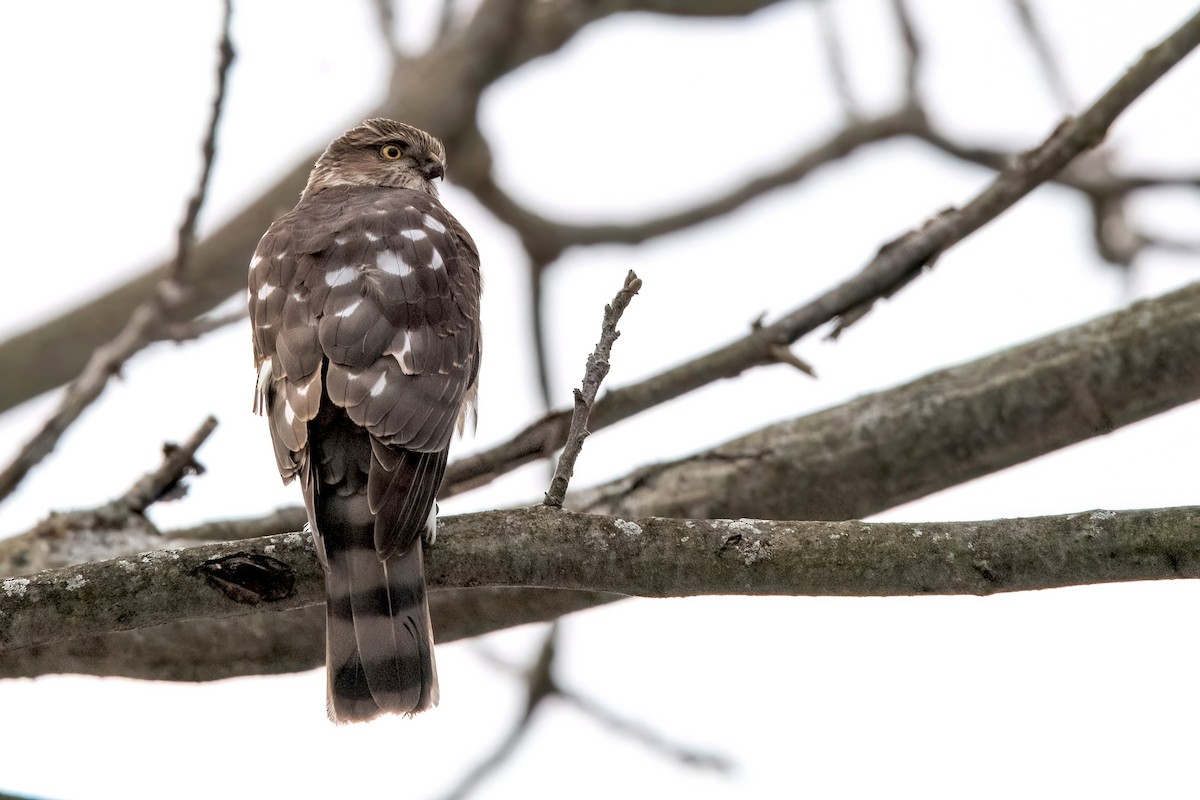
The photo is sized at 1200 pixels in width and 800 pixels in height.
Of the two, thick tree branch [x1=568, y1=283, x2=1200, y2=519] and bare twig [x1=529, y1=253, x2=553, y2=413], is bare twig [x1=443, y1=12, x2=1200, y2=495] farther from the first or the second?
bare twig [x1=529, y1=253, x2=553, y2=413]

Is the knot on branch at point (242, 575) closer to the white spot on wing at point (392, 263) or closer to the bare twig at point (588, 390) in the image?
the bare twig at point (588, 390)

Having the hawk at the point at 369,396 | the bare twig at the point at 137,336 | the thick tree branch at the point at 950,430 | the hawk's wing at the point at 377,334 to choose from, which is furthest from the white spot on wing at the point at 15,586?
the thick tree branch at the point at 950,430

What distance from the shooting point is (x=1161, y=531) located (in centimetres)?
334

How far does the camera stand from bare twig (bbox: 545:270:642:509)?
370cm

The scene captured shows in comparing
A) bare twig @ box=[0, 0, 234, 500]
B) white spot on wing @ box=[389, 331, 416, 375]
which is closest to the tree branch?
bare twig @ box=[0, 0, 234, 500]

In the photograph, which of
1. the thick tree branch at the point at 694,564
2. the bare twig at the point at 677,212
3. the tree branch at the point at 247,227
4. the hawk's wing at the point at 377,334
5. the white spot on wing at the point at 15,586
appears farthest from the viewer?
the bare twig at the point at 677,212

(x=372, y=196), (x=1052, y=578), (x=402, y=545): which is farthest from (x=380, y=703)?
(x=372, y=196)

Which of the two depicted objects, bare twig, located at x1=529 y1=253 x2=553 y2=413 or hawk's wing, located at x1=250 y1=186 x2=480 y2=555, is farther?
bare twig, located at x1=529 y1=253 x2=553 y2=413

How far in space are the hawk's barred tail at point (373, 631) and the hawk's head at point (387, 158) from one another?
10.2 feet

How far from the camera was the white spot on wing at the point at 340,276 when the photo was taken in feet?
15.9

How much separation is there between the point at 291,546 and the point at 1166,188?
5.70m

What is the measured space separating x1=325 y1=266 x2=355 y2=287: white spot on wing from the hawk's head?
1.87 m

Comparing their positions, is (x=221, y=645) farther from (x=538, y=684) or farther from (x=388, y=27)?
(x=388, y=27)

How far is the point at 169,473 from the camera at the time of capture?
4961 millimetres
